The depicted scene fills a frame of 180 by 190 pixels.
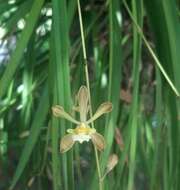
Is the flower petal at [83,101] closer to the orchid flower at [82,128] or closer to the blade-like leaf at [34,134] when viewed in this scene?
the orchid flower at [82,128]

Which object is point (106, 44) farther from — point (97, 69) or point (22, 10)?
point (22, 10)

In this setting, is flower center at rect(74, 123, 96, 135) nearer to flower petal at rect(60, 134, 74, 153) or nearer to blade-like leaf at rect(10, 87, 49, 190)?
flower petal at rect(60, 134, 74, 153)

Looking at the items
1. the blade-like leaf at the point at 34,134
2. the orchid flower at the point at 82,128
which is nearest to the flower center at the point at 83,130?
the orchid flower at the point at 82,128

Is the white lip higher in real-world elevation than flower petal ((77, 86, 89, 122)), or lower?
lower

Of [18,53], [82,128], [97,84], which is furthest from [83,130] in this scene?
[97,84]

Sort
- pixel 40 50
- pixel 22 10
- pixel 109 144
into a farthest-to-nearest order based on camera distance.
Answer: pixel 40 50, pixel 22 10, pixel 109 144

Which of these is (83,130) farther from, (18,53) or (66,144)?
(18,53)

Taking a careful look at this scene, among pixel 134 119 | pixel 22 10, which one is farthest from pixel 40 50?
pixel 134 119

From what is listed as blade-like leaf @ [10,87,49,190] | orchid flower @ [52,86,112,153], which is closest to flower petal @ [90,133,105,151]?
orchid flower @ [52,86,112,153]
